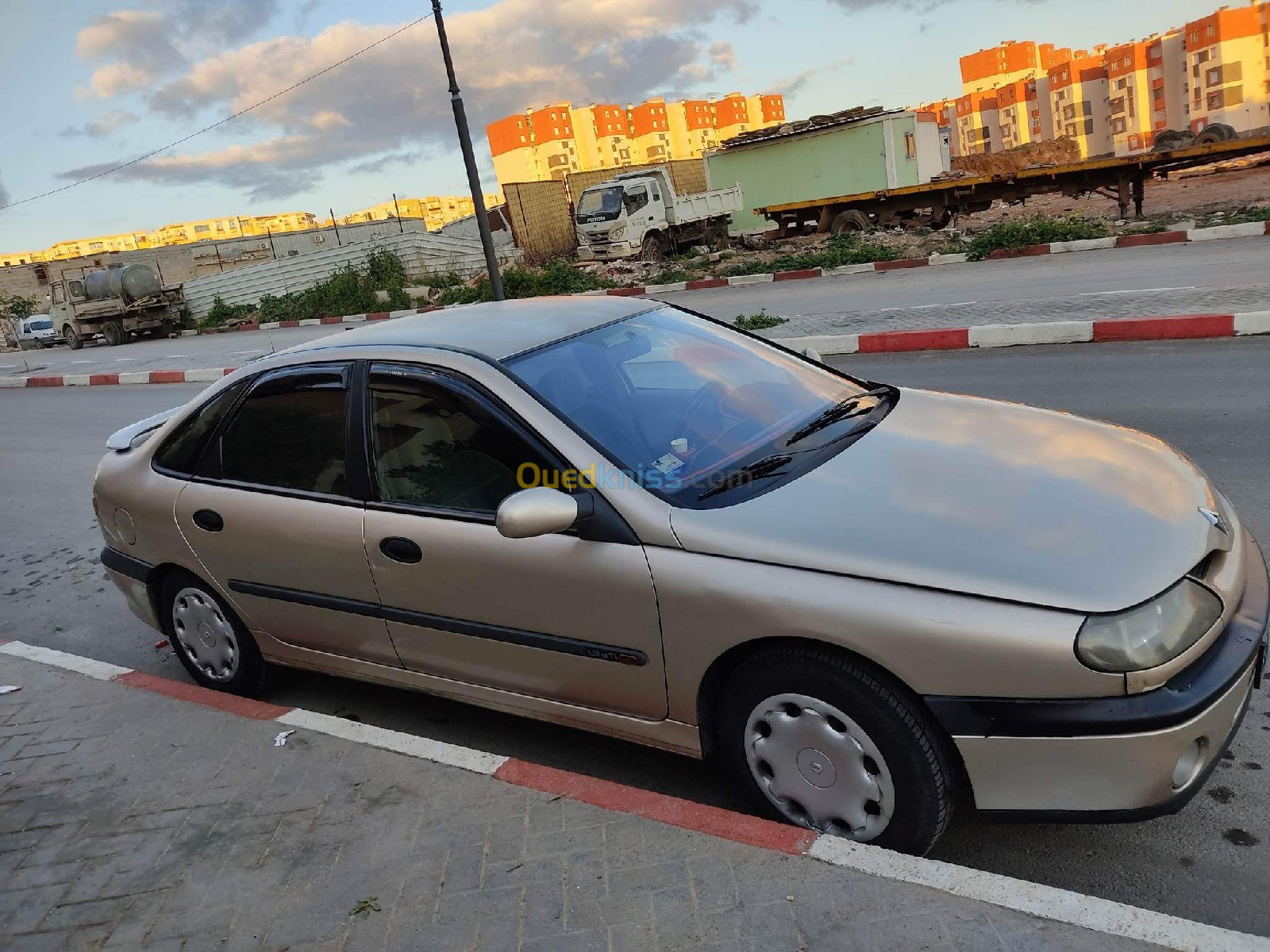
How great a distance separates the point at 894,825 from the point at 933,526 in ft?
2.46

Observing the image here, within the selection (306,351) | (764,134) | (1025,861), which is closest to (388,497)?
(306,351)

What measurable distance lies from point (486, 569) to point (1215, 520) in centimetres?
206

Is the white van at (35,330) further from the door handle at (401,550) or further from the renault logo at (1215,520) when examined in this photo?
the renault logo at (1215,520)

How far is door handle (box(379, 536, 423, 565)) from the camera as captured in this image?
310 centimetres

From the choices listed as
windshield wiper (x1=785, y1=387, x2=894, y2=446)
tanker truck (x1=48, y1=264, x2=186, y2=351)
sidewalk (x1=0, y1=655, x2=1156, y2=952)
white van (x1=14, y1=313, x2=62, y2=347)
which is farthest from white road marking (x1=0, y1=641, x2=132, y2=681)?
white van (x1=14, y1=313, x2=62, y2=347)

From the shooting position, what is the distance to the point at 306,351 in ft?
12.1

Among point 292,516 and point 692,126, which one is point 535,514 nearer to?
point 292,516

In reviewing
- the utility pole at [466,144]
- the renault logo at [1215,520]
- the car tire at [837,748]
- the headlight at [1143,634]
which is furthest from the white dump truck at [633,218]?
the headlight at [1143,634]

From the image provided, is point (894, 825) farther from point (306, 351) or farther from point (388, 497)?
point (306, 351)

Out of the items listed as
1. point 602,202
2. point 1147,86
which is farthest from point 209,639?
point 1147,86

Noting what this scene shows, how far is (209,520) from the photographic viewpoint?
3.75 metres

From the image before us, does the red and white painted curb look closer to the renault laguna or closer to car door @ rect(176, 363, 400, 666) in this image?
the renault laguna

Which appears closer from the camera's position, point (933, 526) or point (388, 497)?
point (933, 526)

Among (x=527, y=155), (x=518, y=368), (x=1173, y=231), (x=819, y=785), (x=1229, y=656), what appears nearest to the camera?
(x=1229, y=656)
